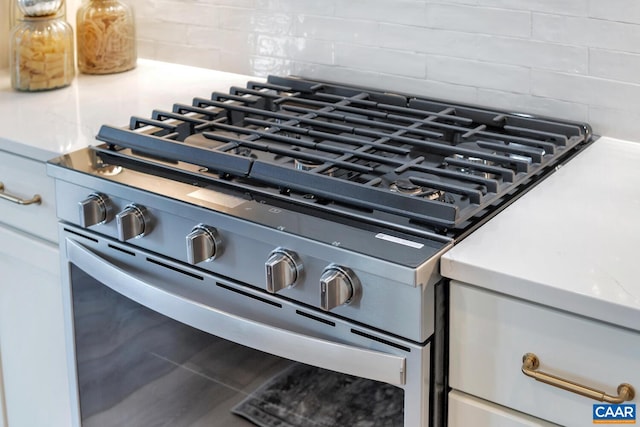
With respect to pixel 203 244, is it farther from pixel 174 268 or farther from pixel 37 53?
pixel 37 53

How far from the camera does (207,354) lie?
1496 millimetres

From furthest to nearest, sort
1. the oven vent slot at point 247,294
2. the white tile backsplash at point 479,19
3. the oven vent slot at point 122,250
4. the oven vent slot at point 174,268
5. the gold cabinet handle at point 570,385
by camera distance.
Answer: the white tile backsplash at point 479,19 < the oven vent slot at point 122,250 < the oven vent slot at point 174,268 < the oven vent slot at point 247,294 < the gold cabinet handle at point 570,385

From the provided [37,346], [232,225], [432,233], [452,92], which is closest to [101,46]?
[37,346]

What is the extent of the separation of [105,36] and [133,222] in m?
0.90

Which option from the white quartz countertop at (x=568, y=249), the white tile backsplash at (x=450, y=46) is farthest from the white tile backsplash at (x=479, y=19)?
the white quartz countertop at (x=568, y=249)

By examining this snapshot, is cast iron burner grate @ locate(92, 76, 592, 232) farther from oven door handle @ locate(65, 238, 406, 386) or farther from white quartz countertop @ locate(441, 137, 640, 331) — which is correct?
oven door handle @ locate(65, 238, 406, 386)

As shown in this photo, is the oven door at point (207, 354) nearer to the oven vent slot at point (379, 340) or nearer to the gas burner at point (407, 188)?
the oven vent slot at point (379, 340)

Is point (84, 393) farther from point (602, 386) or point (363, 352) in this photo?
point (602, 386)

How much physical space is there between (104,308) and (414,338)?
712mm

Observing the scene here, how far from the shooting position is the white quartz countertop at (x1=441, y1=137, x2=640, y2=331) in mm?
1121

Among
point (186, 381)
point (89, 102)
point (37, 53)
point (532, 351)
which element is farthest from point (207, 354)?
point (37, 53)

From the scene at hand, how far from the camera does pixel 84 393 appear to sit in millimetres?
1803

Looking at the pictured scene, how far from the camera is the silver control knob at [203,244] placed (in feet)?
4.62

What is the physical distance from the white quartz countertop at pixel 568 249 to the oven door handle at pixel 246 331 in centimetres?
17
